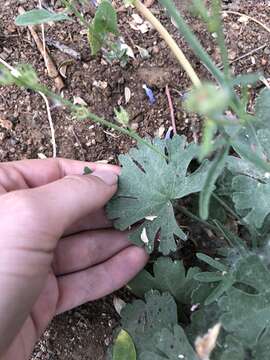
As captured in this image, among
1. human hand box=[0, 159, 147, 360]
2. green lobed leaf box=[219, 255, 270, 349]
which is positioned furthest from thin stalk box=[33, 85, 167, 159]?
green lobed leaf box=[219, 255, 270, 349]

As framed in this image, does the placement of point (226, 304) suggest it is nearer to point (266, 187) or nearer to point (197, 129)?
point (266, 187)

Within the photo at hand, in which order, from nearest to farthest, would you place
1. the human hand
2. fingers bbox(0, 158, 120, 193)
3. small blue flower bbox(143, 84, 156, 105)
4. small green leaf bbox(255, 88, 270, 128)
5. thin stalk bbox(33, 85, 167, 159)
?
thin stalk bbox(33, 85, 167, 159)
the human hand
small green leaf bbox(255, 88, 270, 128)
fingers bbox(0, 158, 120, 193)
small blue flower bbox(143, 84, 156, 105)

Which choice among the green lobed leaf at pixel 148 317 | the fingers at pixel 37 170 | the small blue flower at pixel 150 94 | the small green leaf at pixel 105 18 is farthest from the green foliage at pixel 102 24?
the green lobed leaf at pixel 148 317

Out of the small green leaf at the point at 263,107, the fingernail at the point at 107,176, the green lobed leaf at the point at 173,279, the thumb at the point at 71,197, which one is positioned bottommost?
the green lobed leaf at the point at 173,279

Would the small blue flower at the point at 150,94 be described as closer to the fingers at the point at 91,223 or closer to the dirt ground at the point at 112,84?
the dirt ground at the point at 112,84

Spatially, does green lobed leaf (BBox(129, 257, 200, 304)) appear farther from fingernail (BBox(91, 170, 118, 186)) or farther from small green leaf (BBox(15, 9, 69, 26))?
small green leaf (BBox(15, 9, 69, 26))

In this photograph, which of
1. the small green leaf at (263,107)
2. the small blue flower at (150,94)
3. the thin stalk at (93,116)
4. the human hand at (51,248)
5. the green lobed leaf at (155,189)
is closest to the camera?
the thin stalk at (93,116)
